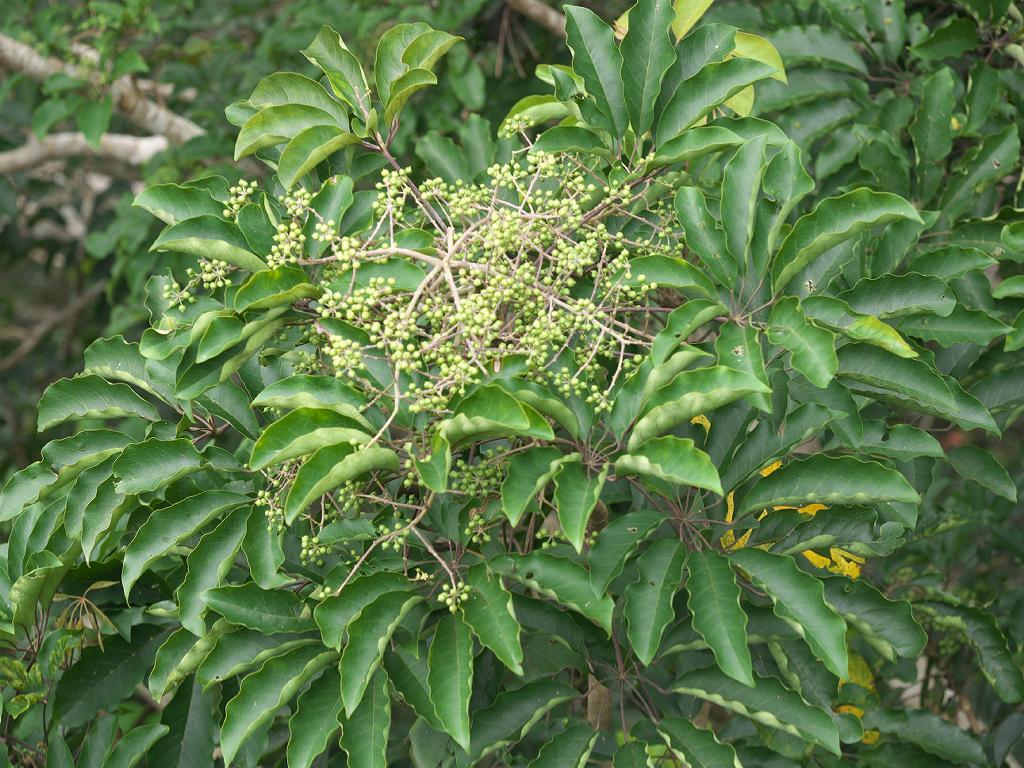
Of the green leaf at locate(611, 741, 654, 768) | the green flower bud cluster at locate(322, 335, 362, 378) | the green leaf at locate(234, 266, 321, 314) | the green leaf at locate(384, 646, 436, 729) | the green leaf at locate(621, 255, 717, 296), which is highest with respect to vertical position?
the green leaf at locate(234, 266, 321, 314)

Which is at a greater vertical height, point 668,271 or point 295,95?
point 295,95

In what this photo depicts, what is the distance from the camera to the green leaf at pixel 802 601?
1.31 m

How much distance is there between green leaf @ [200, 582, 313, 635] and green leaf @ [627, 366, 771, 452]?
51 cm

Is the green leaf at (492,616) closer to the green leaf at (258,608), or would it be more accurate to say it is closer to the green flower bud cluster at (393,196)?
the green leaf at (258,608)

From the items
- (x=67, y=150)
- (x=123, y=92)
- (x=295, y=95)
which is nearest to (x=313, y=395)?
(x=295, y=95)

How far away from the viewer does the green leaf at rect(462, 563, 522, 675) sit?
1.28 meters

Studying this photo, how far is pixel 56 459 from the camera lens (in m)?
1.62

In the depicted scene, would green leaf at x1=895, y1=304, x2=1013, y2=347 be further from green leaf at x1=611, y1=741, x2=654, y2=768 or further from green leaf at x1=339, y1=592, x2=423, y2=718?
green leaf at x1=339, y1=592, x2=423, y2=718

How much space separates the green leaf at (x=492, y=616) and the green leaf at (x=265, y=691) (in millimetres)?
198

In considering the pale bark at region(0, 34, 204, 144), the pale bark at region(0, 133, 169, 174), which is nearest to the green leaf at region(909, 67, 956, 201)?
the pale bark at region(0, 34, 204, 144)

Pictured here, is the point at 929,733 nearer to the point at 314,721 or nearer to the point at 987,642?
the point at 987,642

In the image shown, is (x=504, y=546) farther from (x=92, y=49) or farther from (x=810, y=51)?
(x=92, y=49)

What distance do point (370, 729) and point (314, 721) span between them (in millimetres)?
73

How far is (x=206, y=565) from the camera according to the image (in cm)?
147
